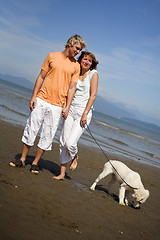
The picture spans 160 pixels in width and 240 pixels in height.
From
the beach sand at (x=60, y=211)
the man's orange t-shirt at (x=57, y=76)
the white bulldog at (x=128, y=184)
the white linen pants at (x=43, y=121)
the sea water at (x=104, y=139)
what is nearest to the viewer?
the beach sand at (x=60, y=211)

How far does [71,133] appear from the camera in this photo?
16.3ft

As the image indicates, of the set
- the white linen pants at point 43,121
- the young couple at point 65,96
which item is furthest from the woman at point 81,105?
the white linen pants at point 43,121

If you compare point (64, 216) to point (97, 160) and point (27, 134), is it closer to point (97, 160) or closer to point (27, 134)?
point (27, 134)

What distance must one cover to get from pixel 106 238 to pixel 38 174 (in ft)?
7.57

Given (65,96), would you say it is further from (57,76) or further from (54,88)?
(57,76)

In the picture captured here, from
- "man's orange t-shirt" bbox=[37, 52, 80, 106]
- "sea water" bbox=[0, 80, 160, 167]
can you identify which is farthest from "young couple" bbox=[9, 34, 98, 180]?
"sea water" bbox=[0, 80, 160, 167]

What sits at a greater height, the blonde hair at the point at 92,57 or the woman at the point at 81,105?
the blonde hair at the point at 92,57

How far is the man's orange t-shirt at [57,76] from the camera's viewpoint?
4.68 metres

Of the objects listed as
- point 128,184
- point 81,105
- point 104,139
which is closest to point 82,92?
point 81,105

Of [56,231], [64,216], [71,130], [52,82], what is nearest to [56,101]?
[52,82]

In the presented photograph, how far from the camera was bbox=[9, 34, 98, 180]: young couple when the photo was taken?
4.73 m

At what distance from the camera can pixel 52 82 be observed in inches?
186

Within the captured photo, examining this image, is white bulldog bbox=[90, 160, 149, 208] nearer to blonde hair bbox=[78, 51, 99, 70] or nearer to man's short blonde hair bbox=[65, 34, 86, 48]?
blonde hair bbox=[78, 51, 99, 70]

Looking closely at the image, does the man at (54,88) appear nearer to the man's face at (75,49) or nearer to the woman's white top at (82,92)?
the man's face at (75,49)
